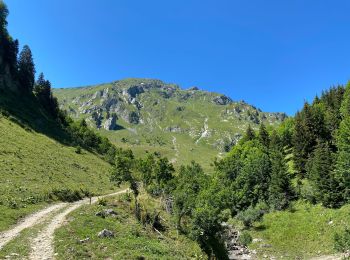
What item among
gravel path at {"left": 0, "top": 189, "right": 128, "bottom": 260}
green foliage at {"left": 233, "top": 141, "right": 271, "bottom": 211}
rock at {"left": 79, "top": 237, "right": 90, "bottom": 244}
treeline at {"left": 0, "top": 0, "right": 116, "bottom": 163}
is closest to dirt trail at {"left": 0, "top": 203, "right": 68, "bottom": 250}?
gravel path at {"left": 0, "top": 189, "right": 128, "bottom": 260}

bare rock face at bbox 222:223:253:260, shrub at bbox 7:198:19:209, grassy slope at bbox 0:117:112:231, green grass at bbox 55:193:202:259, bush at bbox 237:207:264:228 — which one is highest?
grassy slope at bbox 0:117:112:231

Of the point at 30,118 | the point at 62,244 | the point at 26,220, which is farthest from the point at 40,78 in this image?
the point at 62,244

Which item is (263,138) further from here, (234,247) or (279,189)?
(234,247)

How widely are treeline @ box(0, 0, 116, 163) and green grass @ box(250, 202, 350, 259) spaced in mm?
74104

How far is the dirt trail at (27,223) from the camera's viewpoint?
89.5 ft

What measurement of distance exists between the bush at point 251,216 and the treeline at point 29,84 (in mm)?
65686

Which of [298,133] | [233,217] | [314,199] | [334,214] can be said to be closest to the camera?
[334,214]

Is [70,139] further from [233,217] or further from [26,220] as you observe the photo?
[26,220]

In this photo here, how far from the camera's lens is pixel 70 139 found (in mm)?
118562

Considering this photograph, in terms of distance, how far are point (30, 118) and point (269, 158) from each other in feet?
265

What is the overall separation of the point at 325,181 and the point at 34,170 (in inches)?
2209

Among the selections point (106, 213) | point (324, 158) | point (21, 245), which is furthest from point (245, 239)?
point (21, 245)

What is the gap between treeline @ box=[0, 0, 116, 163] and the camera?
129 meters

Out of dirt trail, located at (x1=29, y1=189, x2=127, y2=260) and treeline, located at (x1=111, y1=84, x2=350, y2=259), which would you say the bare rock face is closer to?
treeline, located at (x1=111, y1=84, x2=350, y2=259)
